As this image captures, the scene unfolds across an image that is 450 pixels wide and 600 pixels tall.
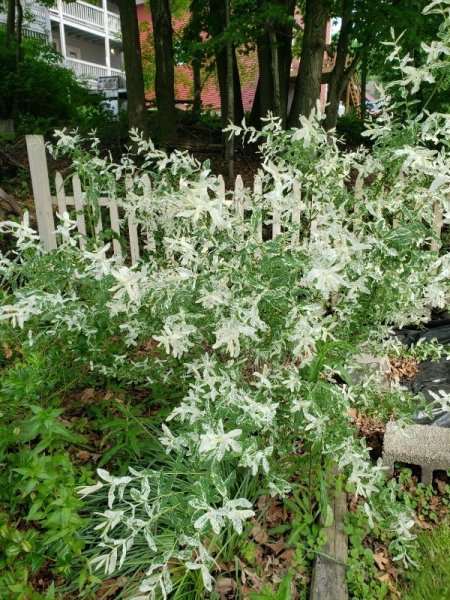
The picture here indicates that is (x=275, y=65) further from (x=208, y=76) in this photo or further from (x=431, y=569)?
(x=431, y=569)

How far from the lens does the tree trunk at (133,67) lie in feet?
22.0

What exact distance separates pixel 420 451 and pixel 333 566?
85 cm

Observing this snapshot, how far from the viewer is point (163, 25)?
24.5ft

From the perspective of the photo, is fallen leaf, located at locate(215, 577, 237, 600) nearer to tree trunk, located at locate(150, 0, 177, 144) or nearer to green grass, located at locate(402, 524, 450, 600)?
green grass, located at locate(402, 524, 450, 600)

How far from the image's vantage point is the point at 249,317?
175cm

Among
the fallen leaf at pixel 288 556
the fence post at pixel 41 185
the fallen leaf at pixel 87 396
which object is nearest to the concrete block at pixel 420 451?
the fallen leaf at pixel 288 556

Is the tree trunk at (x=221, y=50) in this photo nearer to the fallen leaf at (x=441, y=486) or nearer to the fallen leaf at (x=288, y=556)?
the fallen leaf at (x=441, y=486)

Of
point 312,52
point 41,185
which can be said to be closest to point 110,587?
point 41,185

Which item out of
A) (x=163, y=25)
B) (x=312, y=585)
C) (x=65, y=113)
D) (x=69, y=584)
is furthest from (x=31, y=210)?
(x=65, y=113)

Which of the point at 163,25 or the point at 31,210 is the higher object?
the point at 163,25

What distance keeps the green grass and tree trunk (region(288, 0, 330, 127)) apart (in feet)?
16.0

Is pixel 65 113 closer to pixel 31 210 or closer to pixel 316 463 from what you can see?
pixel 31 210

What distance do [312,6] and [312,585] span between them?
20.0 feet

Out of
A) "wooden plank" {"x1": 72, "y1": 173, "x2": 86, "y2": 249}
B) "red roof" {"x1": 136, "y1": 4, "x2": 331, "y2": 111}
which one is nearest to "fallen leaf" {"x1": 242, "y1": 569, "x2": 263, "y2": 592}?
"wooden plank" {"x1": 72, "y1": 173, "x2": 86, "y2": 249}
